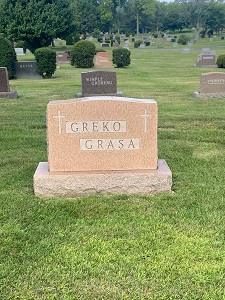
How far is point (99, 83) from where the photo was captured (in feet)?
42.1

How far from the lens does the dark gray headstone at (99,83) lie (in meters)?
12.7

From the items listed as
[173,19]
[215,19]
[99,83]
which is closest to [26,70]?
[99,83]

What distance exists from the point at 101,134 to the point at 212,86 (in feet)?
30.6

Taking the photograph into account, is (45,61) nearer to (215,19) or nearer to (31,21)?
(31,21)

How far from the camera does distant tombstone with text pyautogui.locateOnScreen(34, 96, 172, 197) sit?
4348 mm

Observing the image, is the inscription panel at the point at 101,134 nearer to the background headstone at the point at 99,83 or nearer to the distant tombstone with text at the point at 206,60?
the background headstone at the point at 99,83

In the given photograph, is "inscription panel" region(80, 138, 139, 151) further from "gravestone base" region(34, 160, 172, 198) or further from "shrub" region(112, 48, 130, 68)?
"shrub" region(112, 48, 130, 68)

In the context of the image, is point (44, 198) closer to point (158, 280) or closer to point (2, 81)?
point (158, 280)

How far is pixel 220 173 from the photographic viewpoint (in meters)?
5.23

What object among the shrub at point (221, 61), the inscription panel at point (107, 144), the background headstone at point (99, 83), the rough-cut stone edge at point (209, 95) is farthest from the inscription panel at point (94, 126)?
the shrub at point (221, 61)

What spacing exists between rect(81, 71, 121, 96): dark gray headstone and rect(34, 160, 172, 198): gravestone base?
8659mm

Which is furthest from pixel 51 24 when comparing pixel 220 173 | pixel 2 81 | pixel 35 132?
pixel 220 173

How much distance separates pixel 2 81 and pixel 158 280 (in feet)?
37.1

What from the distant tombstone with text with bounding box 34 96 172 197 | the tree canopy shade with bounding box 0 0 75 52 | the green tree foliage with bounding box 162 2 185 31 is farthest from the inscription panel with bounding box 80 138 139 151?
the green tree foliage with bounding box 162 2 185 31
